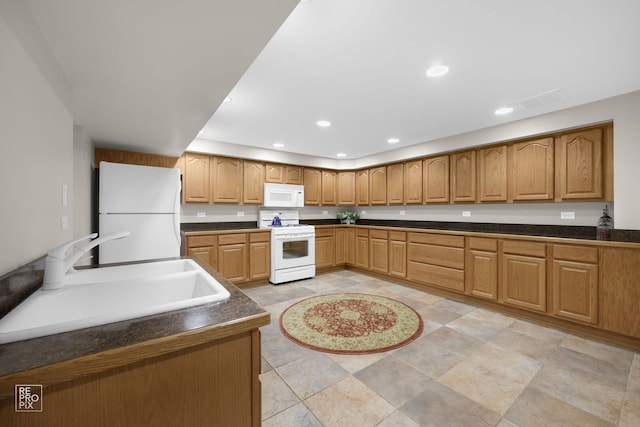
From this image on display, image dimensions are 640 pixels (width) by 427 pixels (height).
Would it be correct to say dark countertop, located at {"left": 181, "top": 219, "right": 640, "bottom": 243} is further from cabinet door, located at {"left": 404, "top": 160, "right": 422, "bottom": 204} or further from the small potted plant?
cabinet door, located at {"left": 404, "top": 160, "right": 422, "bottom": 204}

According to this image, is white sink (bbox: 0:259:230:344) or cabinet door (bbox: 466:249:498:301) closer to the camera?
white sink (bbox: 0:259:230:344)

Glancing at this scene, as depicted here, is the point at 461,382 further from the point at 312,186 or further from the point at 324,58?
the point at 312,186

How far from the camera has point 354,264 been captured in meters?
5.26

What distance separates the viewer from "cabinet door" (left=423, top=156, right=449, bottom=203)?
4098mm

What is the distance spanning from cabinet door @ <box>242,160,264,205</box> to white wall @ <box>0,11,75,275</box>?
2997 mm

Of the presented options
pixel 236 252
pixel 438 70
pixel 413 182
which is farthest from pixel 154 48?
pixel 413 182

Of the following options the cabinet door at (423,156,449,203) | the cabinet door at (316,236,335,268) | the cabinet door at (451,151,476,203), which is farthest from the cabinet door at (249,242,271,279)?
the cabinet door at (451,151,476,203)

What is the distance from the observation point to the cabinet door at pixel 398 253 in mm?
4293

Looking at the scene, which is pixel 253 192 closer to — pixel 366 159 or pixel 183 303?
pixel 366 159

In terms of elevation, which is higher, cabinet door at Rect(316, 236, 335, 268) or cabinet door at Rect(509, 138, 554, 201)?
cabinet door at Rect(509, 138, 554, 201)

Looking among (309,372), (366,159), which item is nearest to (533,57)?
(309,372)

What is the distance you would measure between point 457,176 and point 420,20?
114 inches

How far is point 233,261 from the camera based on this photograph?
401cm
